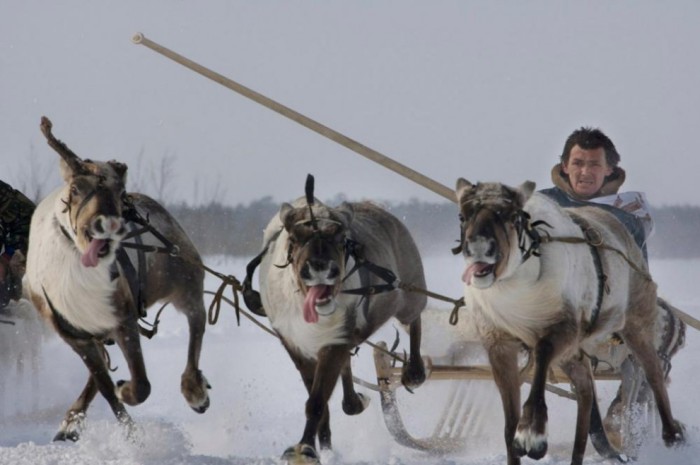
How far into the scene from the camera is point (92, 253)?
7309mm

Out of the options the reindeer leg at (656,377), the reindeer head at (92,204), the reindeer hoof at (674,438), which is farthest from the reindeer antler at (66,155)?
the reindeer hoof at (674,438)

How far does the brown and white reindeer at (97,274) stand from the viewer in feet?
24.2

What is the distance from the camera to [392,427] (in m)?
9.42

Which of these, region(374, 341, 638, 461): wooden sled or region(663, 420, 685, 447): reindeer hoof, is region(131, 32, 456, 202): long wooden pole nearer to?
region(374, 341, 638, 461): wooden sled

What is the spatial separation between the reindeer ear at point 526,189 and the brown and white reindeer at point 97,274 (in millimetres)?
2038

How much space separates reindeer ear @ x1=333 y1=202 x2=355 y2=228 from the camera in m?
7.41

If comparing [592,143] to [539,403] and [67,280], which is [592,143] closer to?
[539,403]

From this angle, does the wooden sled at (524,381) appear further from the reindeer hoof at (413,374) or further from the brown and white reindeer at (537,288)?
the brown and white reindeer at (537,288)

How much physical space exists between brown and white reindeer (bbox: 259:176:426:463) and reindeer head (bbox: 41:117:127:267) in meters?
0.85

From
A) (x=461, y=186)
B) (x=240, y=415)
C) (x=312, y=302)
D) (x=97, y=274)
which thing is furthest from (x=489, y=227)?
(x=240, y=415)

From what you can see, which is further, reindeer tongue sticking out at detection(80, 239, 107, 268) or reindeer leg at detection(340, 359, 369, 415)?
Result: reindeer leg at detection(340, 359, 369, 415)

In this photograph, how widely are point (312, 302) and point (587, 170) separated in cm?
252

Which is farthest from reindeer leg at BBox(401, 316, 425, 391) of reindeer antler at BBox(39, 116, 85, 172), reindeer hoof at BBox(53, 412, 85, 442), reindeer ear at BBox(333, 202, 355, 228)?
reindeer antler at BBox(39, 116, 85, 172)

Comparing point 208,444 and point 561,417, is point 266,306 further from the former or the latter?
point 561,417
